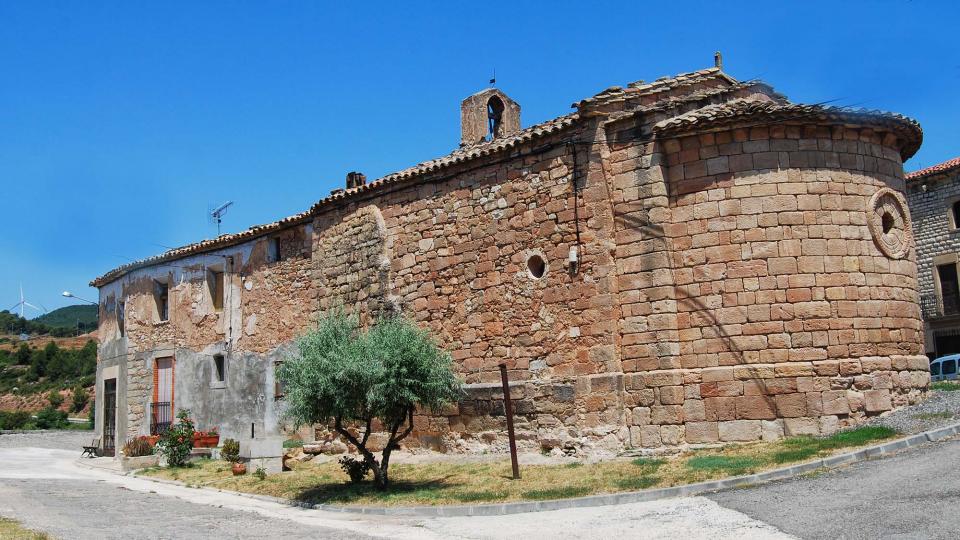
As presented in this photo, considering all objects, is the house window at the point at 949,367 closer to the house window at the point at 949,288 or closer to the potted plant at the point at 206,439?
the house window at the point at 949,288

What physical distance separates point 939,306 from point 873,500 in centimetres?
2499

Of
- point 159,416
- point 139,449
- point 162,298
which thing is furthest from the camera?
point 162,298

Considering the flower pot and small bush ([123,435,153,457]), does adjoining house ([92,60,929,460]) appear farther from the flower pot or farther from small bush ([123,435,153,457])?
small bush ([123,435,153,457])

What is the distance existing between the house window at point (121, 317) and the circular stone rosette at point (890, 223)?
844 inches

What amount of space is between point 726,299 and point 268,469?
9284mm

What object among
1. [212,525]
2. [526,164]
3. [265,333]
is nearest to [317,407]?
[212,525]

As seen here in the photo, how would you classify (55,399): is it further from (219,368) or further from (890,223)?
(890,223)

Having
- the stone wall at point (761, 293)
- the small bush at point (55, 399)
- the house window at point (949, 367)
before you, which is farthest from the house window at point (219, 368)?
the small bush at point (55, 399)

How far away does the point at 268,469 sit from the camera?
16.5m

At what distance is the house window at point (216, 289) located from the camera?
23.4 metres

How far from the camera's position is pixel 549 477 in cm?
1277

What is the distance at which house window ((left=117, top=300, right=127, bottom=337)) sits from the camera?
2616 centimetres

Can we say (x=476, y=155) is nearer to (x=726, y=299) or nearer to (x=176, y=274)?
(x=726, y=299)

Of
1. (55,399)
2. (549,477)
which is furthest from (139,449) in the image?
(55,399)
